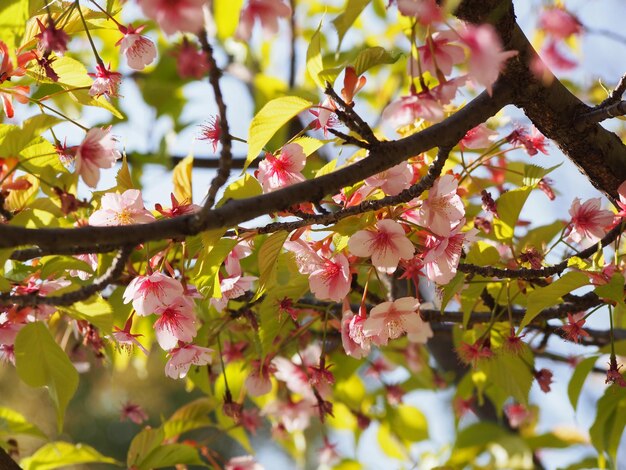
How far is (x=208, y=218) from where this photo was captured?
0.70 m

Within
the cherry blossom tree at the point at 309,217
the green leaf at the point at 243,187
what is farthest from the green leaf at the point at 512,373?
the green leaf at the point at 243,187

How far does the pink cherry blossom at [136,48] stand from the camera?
1.12m

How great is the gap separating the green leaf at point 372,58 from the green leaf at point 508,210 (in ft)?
1.01

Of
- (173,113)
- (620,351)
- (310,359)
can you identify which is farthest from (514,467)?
(173,113)

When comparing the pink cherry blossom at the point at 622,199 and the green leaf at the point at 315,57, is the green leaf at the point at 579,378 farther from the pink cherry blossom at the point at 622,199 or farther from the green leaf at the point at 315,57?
the green leaf at the point at 315,57

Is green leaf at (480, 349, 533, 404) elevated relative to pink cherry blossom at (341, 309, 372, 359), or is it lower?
lower

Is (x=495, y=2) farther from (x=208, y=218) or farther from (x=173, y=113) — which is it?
(x=173, y=113)

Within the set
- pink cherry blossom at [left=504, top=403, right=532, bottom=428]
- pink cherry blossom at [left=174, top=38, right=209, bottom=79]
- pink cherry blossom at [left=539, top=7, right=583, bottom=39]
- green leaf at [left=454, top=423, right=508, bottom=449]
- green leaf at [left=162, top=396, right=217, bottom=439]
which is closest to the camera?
pink cherry blossom at [left=174, top=38, right=209, bottom=79]

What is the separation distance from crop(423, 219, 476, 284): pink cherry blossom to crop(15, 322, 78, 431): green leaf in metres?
0.51

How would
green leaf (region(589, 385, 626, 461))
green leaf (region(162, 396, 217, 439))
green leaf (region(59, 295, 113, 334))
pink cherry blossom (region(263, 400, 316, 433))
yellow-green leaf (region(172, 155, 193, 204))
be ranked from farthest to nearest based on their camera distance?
pink cherry blossom (region(263, 400, 316, 433)), green leaf (region(162, 396, 217, 439)), green leaf (region(589, 385, 626, 461)), yellow-green leaf (region(172, 155, 193, 204)), green leaf (region(59, 295, 113, 334))

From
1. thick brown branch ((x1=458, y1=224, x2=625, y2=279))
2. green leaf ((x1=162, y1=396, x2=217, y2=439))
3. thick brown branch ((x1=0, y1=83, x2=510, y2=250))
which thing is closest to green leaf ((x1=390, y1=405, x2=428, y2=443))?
green leaf ((x1=162, y1=396, x2=217, y2=439))

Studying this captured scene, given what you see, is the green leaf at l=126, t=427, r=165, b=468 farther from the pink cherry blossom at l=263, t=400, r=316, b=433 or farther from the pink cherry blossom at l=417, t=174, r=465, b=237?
the pink cherry blossom at l=417, t=174, r=465, b=237

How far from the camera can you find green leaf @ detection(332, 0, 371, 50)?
2.64 ft

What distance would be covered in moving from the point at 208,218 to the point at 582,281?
1.71ft
